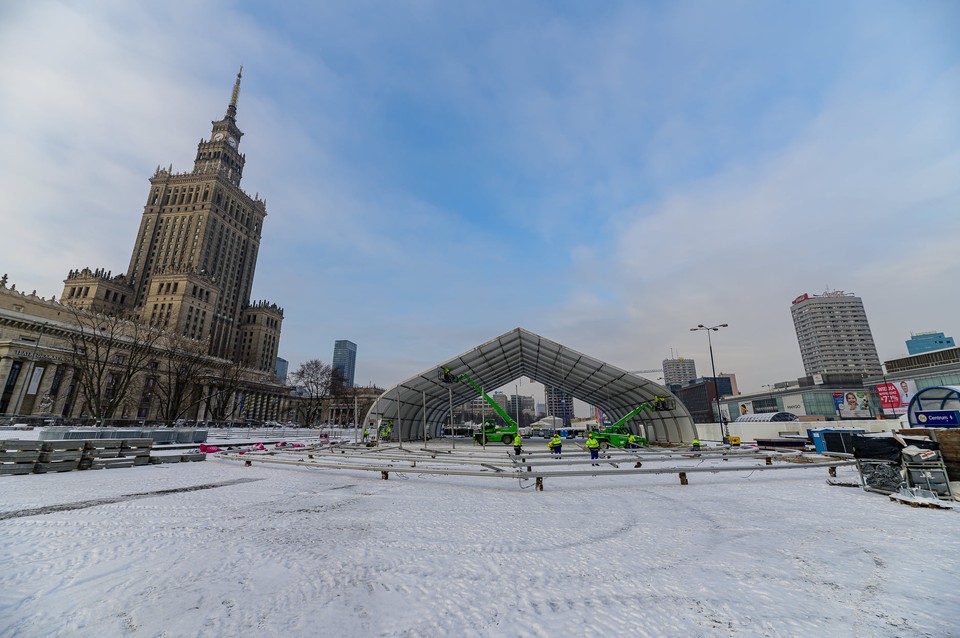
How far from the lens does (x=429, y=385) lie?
34.2m

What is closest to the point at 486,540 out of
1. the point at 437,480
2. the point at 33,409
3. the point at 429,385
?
the point at 437,480

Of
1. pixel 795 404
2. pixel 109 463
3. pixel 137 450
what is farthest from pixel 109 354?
pixel 795 404

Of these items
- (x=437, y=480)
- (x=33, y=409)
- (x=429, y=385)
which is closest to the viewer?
(x=437, y=480)

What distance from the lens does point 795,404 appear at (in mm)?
79750

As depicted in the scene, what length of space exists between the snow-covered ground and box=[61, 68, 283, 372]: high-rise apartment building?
118m

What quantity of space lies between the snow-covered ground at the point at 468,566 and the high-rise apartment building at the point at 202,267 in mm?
117616

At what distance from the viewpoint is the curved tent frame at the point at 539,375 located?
97.5 ft

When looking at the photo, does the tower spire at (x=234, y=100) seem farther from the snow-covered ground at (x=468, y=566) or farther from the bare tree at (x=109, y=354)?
the snow-covered ground at (x=468, y=566)

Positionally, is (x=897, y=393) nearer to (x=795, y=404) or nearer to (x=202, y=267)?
(x=795, y=404)

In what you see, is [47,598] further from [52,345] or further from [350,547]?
[52,345]

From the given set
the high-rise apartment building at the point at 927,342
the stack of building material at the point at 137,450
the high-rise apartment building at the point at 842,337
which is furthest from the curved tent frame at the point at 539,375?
the high-rise apartment building at the point at 927,342

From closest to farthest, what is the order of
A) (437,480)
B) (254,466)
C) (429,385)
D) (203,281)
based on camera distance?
(437,480)
(254,466)
(429,385)
(203,281)

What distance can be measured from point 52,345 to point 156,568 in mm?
84390

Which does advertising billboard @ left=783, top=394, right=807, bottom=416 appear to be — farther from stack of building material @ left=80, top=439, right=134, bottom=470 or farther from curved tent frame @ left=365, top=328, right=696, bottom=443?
stack of building material @ left=80, top=439, right=134, bottom=470
